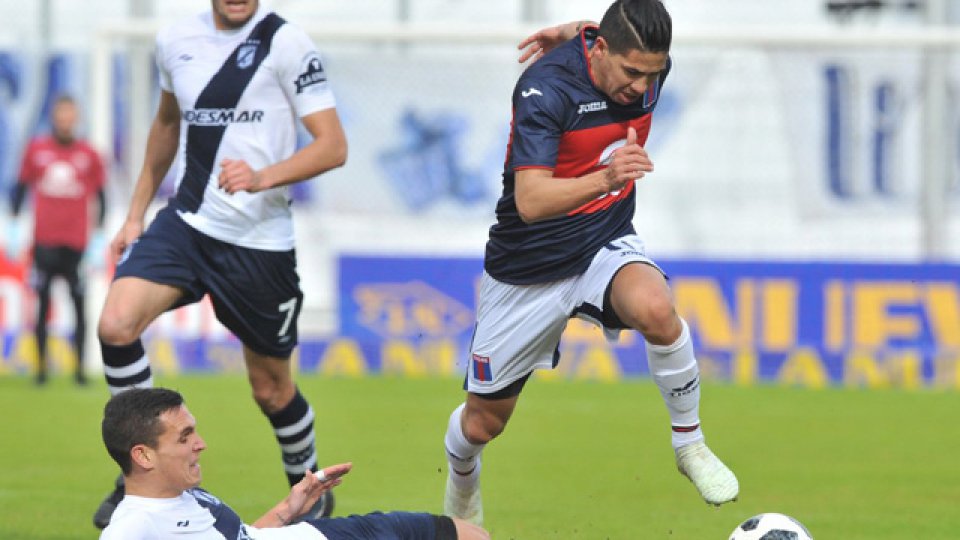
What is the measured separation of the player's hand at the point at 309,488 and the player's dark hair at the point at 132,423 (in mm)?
528

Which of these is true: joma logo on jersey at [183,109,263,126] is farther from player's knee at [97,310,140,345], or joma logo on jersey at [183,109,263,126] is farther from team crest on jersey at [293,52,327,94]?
player's knee at [97,310,140,345]

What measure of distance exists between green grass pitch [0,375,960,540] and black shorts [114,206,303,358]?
0.96 meters

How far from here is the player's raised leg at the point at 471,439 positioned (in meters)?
7.01

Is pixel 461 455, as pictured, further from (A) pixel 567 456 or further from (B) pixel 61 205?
(B) pixel 61 205

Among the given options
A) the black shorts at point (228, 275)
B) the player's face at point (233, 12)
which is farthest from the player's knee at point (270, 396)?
the player's face at point (233, 12)

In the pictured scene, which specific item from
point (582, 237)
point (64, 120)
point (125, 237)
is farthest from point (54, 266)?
point (582, 237)

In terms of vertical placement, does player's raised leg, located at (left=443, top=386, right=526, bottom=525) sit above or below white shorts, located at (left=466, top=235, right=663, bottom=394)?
below

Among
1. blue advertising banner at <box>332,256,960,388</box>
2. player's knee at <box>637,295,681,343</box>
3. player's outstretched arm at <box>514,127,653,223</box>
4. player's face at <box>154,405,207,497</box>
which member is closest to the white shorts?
player's knee at <box>637,295,681,343</box>

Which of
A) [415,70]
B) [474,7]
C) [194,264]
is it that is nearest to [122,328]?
[194,264]

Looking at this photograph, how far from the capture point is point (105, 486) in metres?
9.01

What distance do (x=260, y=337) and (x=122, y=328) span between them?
2.22 ft

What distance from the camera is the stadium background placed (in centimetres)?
1556

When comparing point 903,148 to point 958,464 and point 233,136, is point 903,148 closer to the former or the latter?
point 958,464

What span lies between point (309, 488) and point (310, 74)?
7.76 feet
